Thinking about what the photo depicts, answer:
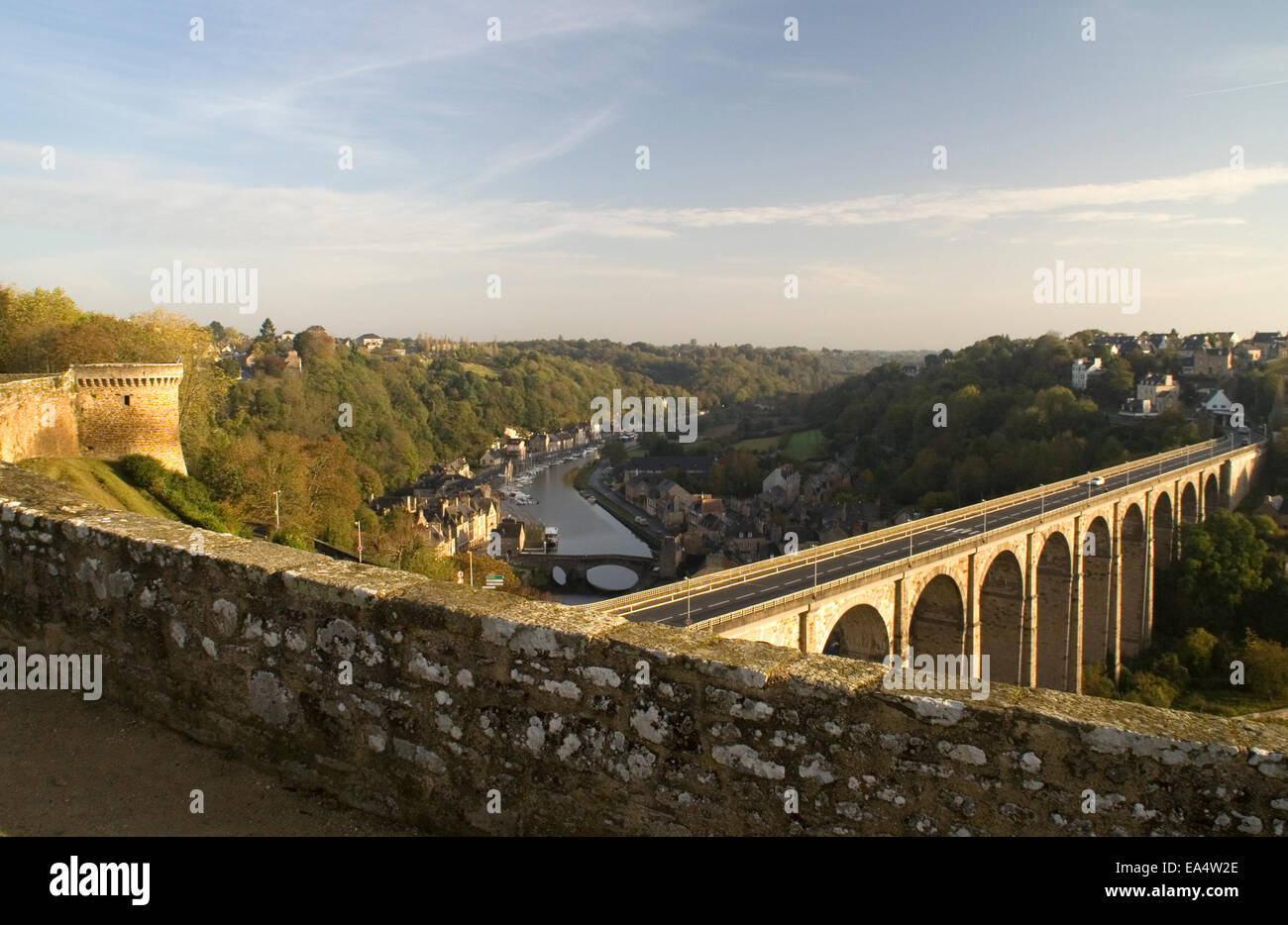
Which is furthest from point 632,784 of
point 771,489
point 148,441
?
point 771,489

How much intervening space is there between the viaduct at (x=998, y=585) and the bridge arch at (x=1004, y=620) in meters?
0.04

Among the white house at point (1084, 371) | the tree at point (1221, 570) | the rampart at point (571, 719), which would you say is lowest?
the tree at point (1221, 570)

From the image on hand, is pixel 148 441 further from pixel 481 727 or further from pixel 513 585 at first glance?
pixel 481 727

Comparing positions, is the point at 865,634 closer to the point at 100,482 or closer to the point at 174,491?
the point at 174,491

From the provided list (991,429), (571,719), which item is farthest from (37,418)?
(991,429)

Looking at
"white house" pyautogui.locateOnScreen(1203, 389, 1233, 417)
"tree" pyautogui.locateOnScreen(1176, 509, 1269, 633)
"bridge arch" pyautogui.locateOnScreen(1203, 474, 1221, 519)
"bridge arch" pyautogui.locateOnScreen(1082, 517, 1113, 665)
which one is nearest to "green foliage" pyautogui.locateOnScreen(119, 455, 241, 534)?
"bridge arch" pyautogui.locateOnScreen(1082, 517, 1113, 665)

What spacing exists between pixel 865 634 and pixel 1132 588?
2405 cm

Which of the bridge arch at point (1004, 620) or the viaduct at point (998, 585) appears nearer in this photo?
the viaduct at point (998, 585)

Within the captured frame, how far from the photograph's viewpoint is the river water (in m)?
53.1

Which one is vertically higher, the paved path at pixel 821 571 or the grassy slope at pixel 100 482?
the grassy slope at pixel 100 482

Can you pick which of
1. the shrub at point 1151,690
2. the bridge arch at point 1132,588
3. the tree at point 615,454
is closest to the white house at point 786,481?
the tree at point 615,454

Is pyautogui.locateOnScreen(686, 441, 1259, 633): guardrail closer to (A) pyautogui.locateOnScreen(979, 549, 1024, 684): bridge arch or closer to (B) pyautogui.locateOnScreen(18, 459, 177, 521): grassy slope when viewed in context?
(A) pyautogui.locateOnScreen(979, 549, 1024, 684): bridge arch

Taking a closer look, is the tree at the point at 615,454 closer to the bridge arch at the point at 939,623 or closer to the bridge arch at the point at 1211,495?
the bridge arch at the point at 1211,495

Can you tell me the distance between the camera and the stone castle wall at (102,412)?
21062mm
